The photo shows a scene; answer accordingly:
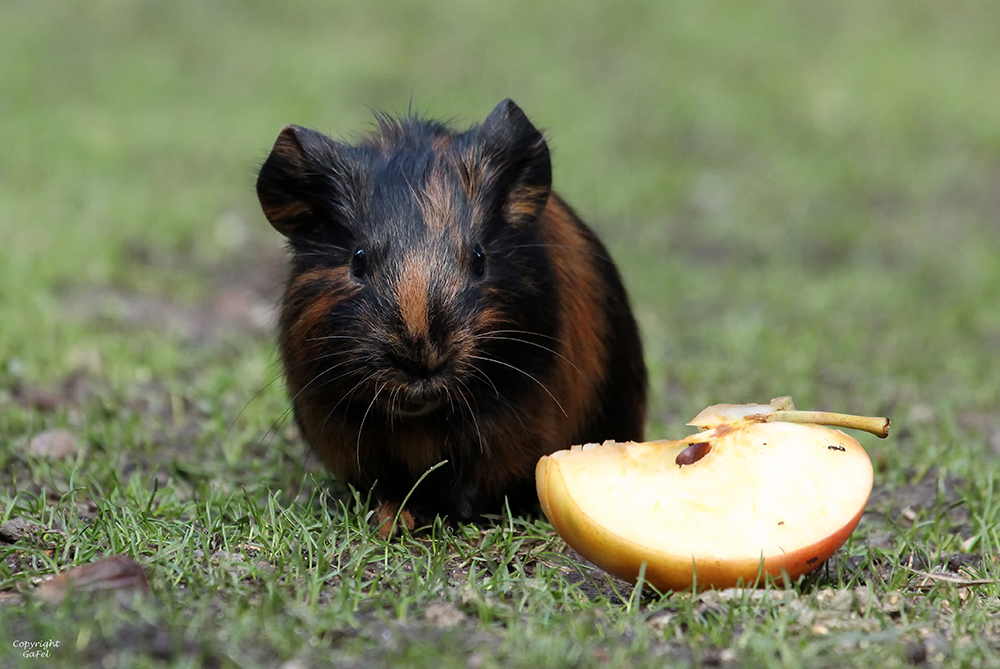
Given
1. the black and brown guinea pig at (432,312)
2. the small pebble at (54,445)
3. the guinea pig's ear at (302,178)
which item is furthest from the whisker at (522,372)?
the small pebble at (54,445)

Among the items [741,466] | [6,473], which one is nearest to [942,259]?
[741,466]

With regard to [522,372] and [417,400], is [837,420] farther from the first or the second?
[417,400]

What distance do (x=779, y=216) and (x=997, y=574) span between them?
7146mm

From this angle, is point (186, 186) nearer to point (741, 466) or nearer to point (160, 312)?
point (160, 312)

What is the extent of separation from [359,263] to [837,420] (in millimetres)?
1540

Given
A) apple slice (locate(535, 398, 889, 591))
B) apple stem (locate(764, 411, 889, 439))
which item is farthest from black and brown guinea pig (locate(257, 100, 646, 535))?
apple stem (locate(764, 411, 889, 439))

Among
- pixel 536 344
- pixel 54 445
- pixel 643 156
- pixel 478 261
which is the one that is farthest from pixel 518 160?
pixel 643 156

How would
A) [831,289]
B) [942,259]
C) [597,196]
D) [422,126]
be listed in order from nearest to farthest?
1. [422,126]
2. [831,289]
3. [942,259]
4. [597,196]

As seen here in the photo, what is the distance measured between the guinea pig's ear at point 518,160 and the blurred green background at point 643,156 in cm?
132

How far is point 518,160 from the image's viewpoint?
13.1 feet

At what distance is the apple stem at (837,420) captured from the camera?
347cm

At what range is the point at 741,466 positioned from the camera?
3451mm

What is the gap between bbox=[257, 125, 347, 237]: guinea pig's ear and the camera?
12.7 ft

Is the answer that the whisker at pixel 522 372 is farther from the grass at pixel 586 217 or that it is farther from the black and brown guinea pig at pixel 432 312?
the grass at pixel 586 217
